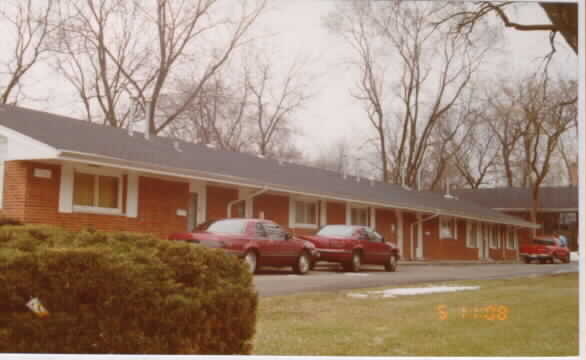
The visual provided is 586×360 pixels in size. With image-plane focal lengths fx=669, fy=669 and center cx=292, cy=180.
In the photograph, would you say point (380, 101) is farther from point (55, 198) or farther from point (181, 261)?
point (181, 261)

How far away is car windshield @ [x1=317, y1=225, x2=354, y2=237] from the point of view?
696 inches

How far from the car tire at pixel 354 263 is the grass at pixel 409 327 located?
20.1 ft

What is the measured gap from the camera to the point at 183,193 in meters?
16.8

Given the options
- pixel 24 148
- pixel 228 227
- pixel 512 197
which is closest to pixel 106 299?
pixel 24 148

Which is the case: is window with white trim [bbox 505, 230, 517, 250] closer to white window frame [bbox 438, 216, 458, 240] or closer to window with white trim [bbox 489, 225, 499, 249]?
window with white trim [bbox 489, 225, 499, 249]

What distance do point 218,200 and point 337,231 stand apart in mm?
3306

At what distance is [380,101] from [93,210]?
15155 mm

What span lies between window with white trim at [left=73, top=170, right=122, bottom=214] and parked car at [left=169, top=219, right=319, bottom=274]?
1.57m

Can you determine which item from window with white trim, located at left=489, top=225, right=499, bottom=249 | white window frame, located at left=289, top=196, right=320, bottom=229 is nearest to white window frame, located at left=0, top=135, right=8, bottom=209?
white window frame, located at left=289, top=196, right=320, bottom=229

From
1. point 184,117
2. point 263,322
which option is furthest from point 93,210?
point 184,117

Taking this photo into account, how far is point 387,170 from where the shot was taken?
31.5 meters

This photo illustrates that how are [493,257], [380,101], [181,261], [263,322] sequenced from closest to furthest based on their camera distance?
[181,261], [263,322], [493,257], [380,101]

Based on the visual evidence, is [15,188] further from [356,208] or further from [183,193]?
[356,208]
